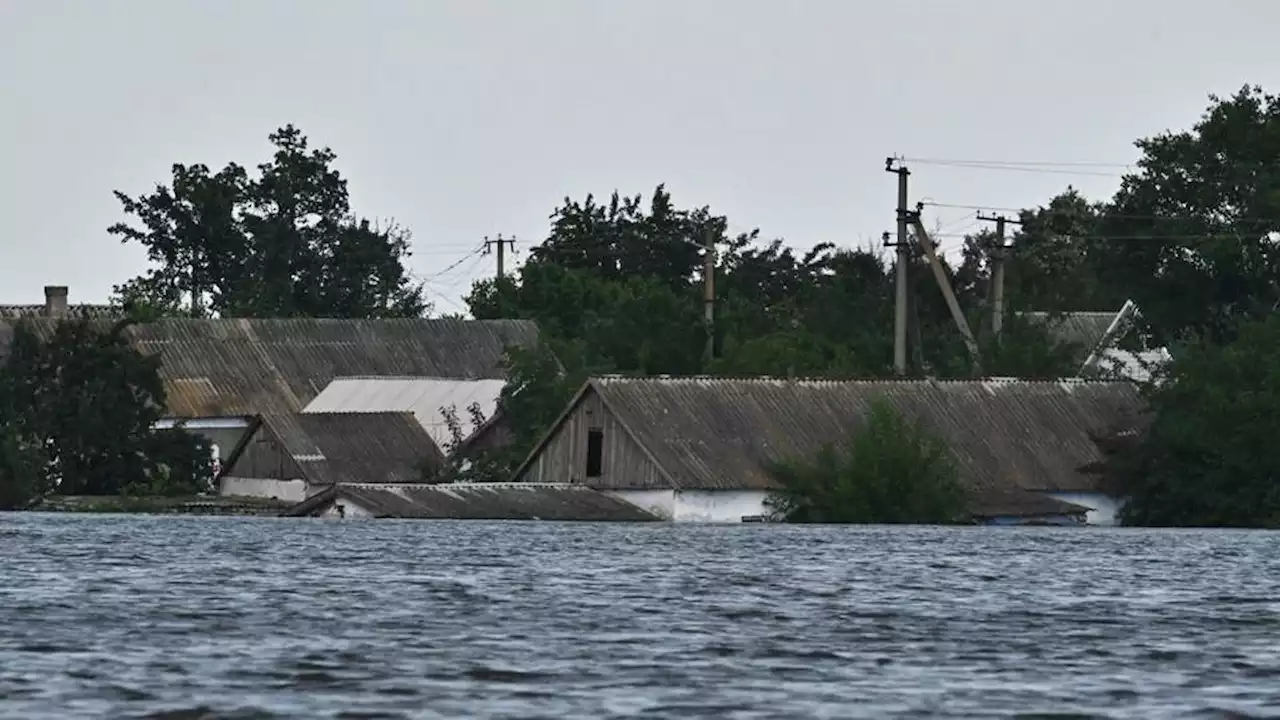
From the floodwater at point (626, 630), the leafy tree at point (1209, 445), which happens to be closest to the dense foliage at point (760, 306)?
the leafy tree at point (1209, 445)

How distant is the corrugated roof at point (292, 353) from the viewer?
339 feet

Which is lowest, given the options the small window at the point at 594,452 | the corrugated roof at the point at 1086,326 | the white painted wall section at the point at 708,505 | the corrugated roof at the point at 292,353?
the white painted wall section at the point at 708,505

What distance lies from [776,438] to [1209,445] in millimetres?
11412

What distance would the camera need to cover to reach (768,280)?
13775 cm

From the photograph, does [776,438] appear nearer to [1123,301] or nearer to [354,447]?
[354,447]

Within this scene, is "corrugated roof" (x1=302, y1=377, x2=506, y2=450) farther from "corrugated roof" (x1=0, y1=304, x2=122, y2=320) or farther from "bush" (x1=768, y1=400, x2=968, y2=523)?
"bush" (x1=768, y1=400, x2=968, y2=523)

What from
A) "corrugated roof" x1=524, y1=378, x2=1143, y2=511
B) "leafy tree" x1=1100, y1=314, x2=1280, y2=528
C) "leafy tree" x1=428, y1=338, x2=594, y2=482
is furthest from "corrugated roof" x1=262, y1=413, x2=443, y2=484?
"leafy tree" x1=1100, y1=314, x2=1280, y2=528

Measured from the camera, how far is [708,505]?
258 ft

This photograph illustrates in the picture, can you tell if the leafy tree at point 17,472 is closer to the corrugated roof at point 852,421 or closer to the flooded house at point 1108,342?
the corrugated roof at point 852,421

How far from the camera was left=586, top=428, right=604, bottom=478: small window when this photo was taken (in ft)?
266

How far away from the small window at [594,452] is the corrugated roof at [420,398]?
12.4 metres

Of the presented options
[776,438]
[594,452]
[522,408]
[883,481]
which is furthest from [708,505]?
[522,408]

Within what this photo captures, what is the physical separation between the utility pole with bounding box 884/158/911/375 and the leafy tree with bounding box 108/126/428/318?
166ft

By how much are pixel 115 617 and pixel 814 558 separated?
2254 cm
